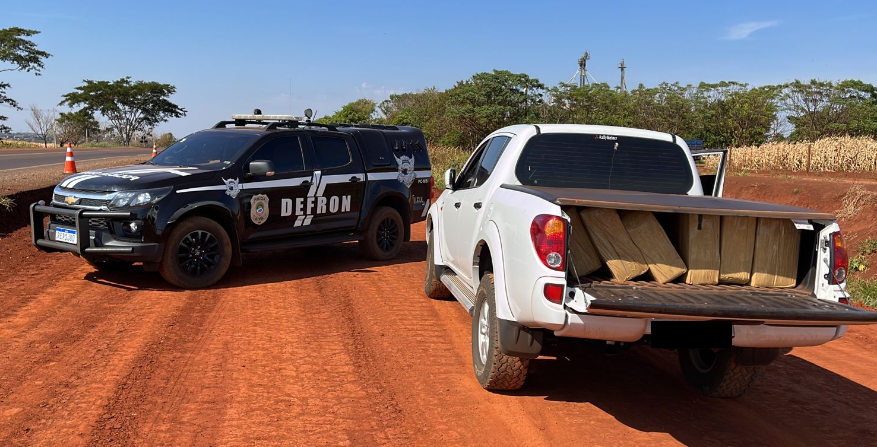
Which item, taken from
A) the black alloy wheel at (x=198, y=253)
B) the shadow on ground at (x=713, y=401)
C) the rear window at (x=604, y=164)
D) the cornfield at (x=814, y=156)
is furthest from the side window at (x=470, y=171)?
the cornfield at (x=814, y=156)

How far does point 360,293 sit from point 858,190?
39.8ft

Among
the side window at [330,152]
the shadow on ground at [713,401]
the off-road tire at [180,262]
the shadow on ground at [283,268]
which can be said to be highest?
the side window at [330,152]

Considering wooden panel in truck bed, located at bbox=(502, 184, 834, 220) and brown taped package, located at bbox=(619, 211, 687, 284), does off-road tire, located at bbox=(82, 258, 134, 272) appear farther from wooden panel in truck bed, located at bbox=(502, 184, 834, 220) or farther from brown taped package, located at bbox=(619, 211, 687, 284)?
brown taped package, located at bbox=(619, 211, 687, 284)

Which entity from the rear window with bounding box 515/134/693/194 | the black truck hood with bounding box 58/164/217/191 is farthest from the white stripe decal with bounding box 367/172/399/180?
the rear window with bounding box 515/134/693/194

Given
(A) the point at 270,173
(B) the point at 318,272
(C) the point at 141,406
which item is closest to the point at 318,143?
(A) the point at 270,173

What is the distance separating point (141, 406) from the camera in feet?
14.7

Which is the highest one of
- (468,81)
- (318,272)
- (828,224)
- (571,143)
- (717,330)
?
(468,81)

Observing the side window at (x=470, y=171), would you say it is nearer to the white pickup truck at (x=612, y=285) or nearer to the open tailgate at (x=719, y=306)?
the white pickup truck at (x=612, y=285)

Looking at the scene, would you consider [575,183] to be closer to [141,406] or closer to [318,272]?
[141,406]

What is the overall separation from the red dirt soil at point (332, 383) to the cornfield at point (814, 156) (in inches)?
828

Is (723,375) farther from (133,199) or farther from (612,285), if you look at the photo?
(133,199)

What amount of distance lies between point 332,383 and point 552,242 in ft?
6.42

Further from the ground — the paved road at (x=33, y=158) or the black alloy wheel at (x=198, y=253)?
the paved road at (x=33, y=158)

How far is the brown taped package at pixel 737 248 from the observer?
4.64 meters
